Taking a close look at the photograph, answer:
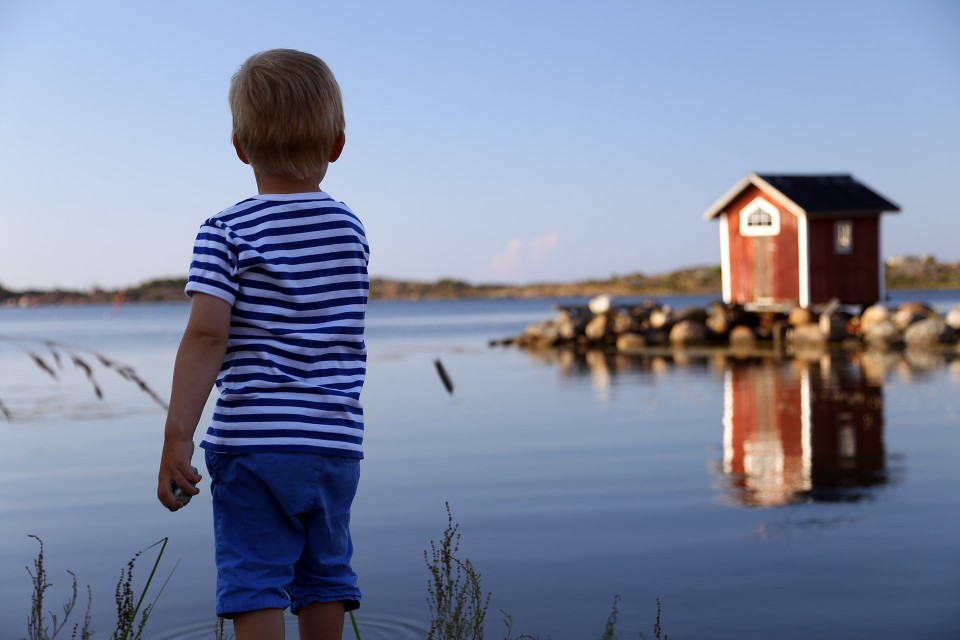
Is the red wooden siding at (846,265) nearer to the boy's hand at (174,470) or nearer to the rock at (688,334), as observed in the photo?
the rock at (688,334)

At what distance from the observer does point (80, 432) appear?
1377cm

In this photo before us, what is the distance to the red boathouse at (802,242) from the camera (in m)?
29.7

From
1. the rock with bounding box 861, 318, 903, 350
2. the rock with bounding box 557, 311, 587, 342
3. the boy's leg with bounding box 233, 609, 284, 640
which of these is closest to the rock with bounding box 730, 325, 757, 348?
the rock with bounding box 861, 318, 903, 350

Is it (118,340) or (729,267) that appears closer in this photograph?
(729,267)

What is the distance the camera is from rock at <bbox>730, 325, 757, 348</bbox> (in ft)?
97.0

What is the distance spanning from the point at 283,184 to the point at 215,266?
0.34 meters

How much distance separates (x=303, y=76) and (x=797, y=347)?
87.6 ft

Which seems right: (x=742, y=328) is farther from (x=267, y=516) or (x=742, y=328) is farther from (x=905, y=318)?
(x=267, y=516)

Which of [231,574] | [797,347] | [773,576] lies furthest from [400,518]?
[797,347]

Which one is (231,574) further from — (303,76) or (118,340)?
(118,340)

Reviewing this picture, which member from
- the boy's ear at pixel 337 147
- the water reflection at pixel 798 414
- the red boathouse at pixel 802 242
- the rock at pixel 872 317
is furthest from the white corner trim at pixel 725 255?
the boy's ear at pixel 337 147

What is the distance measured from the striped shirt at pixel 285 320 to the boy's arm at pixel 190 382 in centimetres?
6

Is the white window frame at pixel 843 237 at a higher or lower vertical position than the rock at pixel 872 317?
higher

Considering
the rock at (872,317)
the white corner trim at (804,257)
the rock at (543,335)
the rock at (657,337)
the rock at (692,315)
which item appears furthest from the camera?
the rock at (543,335)
